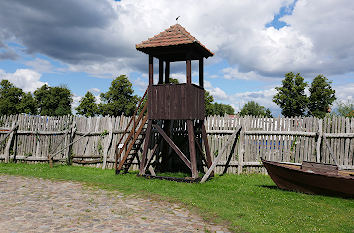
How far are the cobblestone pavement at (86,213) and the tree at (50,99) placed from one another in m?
51.8

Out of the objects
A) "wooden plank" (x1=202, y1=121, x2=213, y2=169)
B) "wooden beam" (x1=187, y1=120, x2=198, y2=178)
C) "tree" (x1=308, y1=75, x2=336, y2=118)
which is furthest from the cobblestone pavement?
"tree" (x1=308, y1=75, x2=336, y2=118)

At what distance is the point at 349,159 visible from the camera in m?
12.4

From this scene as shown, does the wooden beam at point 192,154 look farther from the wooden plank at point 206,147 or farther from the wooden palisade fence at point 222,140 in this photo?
the wooden palisade fence at point 222,140

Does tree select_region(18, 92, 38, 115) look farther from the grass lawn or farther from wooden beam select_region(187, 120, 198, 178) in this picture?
wooden beam select_region(187, 120, 198, 178)

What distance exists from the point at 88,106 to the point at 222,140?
162 ft

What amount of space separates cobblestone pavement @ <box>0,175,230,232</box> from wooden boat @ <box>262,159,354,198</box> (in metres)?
4.13

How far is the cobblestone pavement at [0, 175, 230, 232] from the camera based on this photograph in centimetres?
621

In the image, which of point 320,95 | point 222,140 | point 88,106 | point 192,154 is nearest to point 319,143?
point 222,140

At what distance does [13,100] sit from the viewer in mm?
53312

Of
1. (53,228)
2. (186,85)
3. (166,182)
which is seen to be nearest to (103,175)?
(166,182)

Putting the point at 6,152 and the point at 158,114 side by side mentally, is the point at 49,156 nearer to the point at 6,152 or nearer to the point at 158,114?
the point at 6,152

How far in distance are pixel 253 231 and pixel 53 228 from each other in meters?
4.13

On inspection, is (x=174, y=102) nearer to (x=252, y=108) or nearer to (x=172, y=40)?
(x=172, y=40)

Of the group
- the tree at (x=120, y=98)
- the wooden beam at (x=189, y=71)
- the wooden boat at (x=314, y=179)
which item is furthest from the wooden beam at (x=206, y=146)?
the tree at (x=120, y=98)
